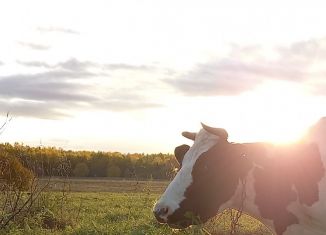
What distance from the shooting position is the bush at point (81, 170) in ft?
192

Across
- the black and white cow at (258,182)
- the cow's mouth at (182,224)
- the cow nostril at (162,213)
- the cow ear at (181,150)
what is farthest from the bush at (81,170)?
the cow nostril at (162,213)

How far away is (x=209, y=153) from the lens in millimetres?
6988

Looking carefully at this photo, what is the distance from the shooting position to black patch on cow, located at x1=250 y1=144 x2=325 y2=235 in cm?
692

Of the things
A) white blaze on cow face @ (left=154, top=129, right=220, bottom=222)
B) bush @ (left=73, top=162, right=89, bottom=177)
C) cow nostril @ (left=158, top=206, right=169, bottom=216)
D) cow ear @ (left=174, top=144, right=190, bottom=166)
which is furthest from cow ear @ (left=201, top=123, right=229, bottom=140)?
bush @ (left=73, top=162, right=89, bottom=177)

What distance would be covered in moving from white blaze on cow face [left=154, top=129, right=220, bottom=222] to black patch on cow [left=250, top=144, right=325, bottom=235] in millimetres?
707

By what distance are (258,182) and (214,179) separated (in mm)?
542

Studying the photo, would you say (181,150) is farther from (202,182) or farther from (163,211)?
(163,211)

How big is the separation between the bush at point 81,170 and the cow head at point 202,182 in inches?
2056

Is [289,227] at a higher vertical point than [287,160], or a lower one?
lower

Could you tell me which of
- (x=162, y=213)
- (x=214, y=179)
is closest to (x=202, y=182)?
(x=214, y=179)

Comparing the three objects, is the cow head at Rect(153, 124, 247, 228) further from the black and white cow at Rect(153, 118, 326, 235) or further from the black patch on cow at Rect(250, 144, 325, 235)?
the black patch on cow at Rect(250, 144, 325, 235)

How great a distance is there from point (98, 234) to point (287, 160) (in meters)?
5.46

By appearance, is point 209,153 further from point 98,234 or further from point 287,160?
point 98,234

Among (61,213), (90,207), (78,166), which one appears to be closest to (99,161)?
(78,166)
